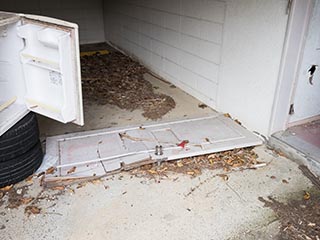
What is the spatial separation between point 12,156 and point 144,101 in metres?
2.05

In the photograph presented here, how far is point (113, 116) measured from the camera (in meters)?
3.66

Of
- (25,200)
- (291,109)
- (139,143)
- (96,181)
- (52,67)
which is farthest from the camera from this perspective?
(291,109)

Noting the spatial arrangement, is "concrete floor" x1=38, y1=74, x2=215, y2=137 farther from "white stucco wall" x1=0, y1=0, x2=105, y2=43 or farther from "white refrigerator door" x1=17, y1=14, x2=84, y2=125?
"white stucco wall" x1=0, y1=0, x2=105, y2=43

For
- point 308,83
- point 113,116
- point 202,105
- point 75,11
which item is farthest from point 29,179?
point 75,11

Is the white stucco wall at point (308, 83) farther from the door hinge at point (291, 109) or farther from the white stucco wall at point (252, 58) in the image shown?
the white stucco wall at point (252, 58)

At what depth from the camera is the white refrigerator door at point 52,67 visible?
7.20ft

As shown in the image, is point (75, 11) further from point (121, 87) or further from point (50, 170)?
point (50, 170)

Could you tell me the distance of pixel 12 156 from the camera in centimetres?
238

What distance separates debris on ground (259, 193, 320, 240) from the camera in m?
2.00

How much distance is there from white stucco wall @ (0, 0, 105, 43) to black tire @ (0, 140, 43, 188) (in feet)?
17.1

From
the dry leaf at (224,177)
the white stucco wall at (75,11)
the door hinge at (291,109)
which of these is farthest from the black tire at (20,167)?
the white stucco wall at (75,11)

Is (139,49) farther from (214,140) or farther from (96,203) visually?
(96,203)

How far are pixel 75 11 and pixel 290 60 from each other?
5739mm

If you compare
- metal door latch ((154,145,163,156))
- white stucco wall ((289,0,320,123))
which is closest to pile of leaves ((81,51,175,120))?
metal door latch ((154,145,163,156))
